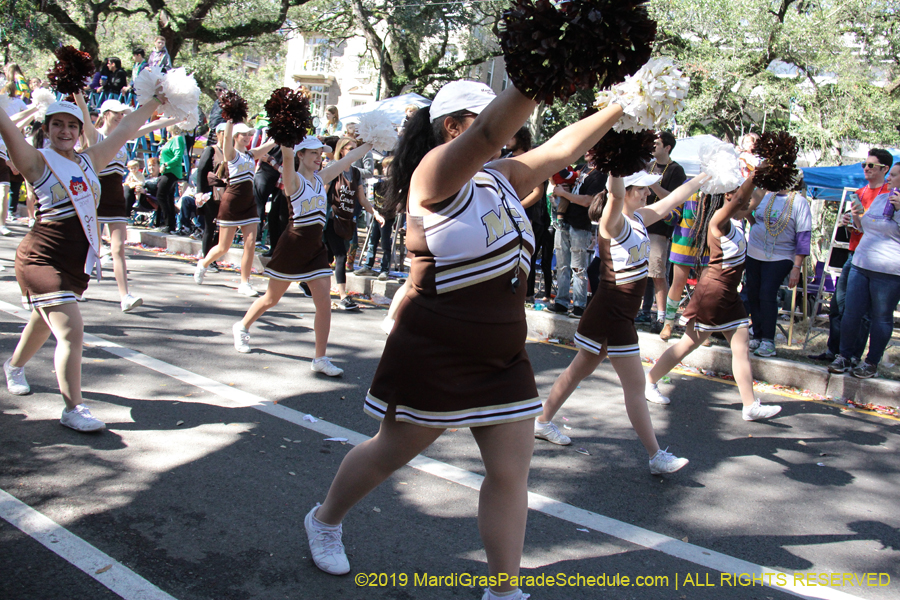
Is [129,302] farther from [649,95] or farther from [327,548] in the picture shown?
[649,95]

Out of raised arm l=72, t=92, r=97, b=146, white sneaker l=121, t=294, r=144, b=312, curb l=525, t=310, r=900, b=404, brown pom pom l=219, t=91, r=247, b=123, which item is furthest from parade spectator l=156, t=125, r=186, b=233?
curb l=525, t=310, r=900, b=404

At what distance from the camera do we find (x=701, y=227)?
27.3 ft

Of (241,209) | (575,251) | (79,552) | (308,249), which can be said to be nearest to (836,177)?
(575,251)

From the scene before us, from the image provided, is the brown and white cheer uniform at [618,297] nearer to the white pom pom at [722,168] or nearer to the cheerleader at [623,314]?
the cheerleader at [623,314]

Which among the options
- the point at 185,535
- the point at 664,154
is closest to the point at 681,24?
the point at 664,154

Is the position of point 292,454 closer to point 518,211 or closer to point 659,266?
point 518,211

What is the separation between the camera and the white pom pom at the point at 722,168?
470cm

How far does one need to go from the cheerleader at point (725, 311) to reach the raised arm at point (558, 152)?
11.3 ft

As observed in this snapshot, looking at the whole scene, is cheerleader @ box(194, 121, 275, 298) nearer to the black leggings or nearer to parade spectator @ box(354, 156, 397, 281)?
the black leggings

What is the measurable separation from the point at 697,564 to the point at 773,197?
18.8 feet

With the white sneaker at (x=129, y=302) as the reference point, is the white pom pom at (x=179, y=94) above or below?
above

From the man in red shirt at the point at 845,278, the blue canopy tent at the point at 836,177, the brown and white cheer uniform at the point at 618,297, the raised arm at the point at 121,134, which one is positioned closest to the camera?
the raised arm at the point at 121,134

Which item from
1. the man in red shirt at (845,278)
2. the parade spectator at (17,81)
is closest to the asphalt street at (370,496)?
the man in red shirt at (845,278)

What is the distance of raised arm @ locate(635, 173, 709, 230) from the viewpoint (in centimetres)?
459
